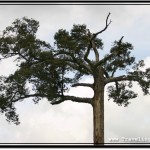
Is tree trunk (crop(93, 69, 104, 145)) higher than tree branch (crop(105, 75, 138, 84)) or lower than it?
lower

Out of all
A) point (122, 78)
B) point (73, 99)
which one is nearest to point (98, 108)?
point (73, 99)

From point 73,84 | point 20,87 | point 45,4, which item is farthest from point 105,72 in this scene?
point 45,4

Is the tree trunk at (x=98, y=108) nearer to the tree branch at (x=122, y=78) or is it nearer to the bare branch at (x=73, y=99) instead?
the bare branch at (x=73, y=99)

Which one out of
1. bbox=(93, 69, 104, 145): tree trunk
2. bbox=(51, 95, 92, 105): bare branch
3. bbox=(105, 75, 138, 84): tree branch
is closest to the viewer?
bbox=(93, 69, 104, 145): tree trunk

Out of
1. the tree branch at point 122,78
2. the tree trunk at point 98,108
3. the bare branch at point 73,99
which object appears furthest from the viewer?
the tree branch at point 122,78

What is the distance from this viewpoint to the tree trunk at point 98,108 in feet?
50.9

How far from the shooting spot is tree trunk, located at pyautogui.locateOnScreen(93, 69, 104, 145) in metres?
15.5

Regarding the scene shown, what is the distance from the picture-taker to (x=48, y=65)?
16391mm

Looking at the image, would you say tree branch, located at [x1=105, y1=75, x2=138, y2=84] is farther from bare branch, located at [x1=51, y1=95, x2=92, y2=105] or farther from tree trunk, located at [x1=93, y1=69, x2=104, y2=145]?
bare branch, located at [x1=51, y1=95, x2=92, y2=105]

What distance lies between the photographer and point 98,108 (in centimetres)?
1595

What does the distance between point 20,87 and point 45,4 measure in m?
5.01

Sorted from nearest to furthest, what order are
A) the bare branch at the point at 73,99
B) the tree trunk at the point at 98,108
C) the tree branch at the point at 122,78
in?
the tree trunk at the point at 98,108
the bare branch at the point at 73,99
the tree branch at the point at 122,78

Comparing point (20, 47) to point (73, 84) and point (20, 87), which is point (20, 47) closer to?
point (20, 87)

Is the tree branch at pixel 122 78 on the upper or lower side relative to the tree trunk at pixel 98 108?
upper
